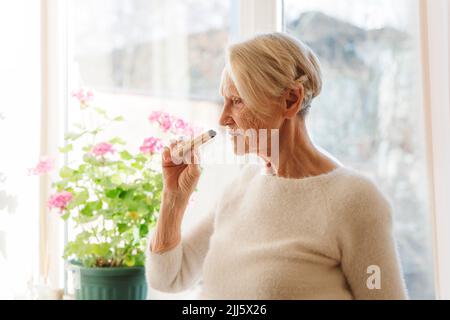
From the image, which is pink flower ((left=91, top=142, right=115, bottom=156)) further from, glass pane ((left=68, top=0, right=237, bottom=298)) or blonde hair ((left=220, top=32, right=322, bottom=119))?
blonde hair ((left=220, top=32, right=322, bottom=119))

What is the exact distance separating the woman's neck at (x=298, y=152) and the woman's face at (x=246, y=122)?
22 mm

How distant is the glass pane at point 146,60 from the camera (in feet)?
4.23

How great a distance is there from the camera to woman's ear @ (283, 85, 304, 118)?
861mm

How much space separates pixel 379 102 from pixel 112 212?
2.08ft

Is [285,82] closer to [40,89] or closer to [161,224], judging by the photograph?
[161,224]

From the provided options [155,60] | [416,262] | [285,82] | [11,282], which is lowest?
[11,282]

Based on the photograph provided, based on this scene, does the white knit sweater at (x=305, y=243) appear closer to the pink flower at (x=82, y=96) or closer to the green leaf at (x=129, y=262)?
the green leaf at (x=129, y=262)

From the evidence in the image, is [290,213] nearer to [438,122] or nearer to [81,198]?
[438,122]

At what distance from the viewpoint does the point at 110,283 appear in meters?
1.14

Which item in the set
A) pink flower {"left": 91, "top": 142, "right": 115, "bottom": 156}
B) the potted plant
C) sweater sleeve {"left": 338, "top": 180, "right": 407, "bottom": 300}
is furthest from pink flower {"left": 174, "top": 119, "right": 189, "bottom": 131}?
sweater sleeve {"left": 338, "top": 180, "right": 407, "bottom": 300}

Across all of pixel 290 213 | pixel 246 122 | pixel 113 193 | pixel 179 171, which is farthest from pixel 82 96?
pixel 290 213

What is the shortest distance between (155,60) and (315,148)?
2.06 ft

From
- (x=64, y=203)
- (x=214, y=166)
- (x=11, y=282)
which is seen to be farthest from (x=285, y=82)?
(x=11, y=282)

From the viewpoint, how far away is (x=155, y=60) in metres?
1.36
